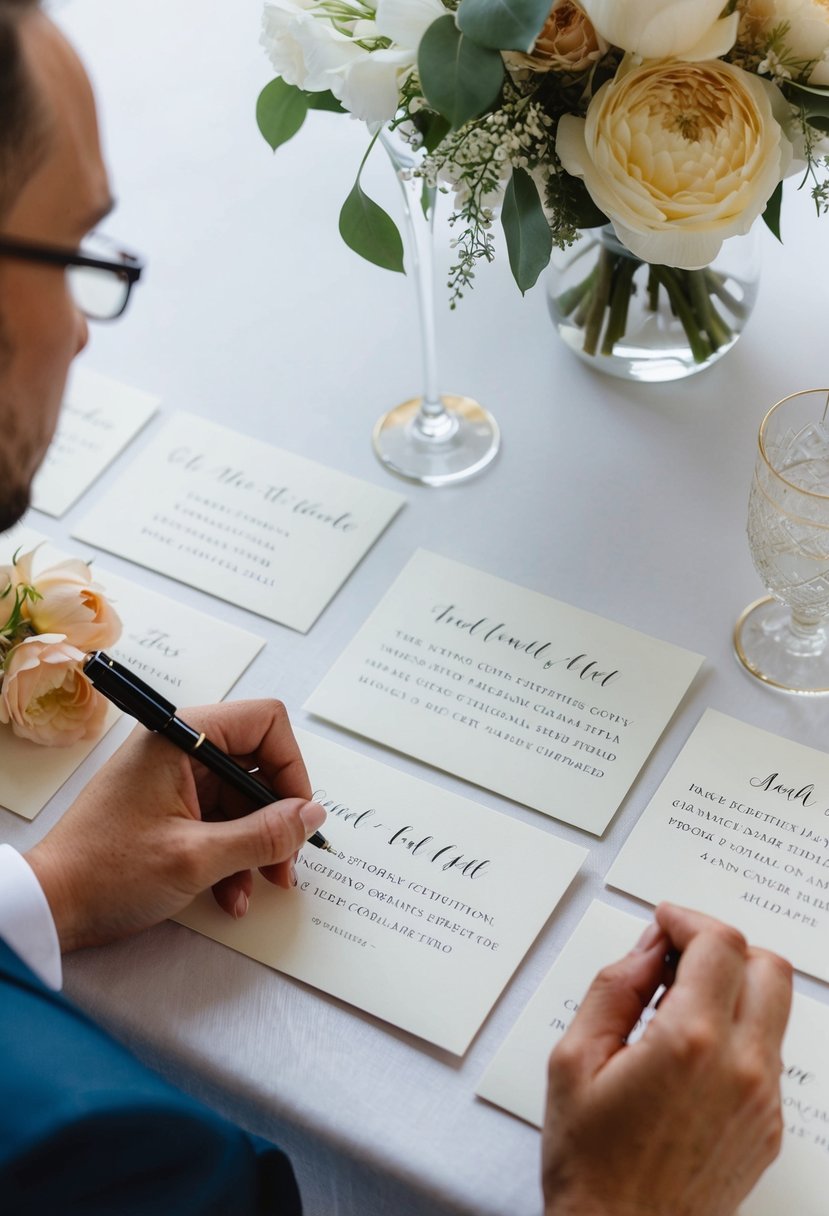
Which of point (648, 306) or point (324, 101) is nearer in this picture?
point (324, 101)

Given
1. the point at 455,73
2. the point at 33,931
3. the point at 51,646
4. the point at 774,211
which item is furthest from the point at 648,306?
the point at 33,931

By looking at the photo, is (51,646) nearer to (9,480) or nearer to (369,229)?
(9,480)

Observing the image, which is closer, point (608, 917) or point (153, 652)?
point (608, 917)

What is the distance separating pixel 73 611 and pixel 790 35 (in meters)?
0.69

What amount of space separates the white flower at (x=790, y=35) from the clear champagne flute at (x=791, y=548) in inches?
9.3

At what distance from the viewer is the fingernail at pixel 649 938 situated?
0.84m

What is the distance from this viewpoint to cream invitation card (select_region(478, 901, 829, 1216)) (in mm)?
784

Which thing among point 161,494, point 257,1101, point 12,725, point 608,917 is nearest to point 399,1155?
point 257,1101

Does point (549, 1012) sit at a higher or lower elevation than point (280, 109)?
lower

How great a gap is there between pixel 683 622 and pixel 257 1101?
51cm

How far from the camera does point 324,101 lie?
1.08 metres

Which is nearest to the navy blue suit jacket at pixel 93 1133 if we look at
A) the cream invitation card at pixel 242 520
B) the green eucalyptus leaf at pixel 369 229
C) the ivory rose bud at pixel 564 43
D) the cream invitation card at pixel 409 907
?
the cream invitation card at pixel 409 907

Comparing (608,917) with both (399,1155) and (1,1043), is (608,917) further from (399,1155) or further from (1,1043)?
(1,1043)

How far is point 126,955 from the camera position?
3.03 feet
